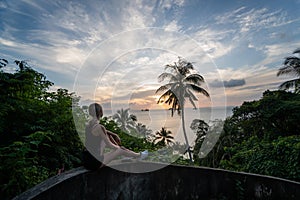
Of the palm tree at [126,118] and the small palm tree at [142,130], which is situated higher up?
the palm tree at [126,118]

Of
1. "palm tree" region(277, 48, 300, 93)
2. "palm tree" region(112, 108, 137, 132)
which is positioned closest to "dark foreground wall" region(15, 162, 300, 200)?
"palm tree" region(112, 108, 137, 132)

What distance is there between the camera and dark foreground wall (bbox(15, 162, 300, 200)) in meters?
3.05

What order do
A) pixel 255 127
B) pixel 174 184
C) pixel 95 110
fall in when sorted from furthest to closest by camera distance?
pixel 255 127 < pixel 174 184 < pixel 95 110

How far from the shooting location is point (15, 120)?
13.0ft

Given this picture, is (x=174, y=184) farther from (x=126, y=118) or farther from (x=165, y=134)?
(x=165, y=134)

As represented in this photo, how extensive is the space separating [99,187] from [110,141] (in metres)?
0.65

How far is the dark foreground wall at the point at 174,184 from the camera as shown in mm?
3052

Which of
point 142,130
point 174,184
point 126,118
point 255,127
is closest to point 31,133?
point 126,118

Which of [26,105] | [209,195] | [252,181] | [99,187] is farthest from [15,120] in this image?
[252,181]

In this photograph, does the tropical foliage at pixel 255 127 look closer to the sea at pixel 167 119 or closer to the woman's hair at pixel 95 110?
the sea at pixel 167 119

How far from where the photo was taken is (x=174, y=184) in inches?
149

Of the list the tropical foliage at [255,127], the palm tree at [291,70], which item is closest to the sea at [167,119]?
the tropical foliage at [255,127]

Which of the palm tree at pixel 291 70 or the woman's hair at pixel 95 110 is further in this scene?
the palm tree at pixel 291 70

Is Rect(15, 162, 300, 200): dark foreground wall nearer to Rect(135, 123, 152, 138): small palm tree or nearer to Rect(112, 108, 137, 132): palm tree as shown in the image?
Rect(135, 123, 152, 138): small palm tree
